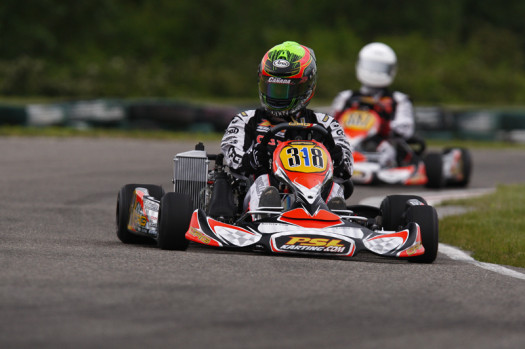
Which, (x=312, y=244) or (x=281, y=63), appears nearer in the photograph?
(x=312, y=244)

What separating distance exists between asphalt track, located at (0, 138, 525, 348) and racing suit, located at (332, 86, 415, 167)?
657cm

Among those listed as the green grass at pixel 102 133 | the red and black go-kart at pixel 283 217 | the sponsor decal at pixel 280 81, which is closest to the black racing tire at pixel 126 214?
the red and black go-kart at pixel 283 217

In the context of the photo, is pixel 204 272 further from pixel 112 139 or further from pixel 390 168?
pixel 112 139

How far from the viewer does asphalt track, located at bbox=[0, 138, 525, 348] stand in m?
4.09

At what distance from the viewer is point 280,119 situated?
7883 mm

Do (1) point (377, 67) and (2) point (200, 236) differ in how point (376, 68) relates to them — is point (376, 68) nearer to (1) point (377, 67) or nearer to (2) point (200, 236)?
(1) point (377, 67)

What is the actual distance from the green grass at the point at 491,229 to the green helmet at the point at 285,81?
63.4 inches

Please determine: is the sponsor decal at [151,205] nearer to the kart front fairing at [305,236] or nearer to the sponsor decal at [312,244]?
the kart front fairing at [305,236]

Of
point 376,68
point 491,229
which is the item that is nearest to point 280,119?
point 491,229

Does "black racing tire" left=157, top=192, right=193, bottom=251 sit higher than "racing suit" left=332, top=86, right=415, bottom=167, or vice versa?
"racing suit" left=332, top=86, right=415, bottom=167

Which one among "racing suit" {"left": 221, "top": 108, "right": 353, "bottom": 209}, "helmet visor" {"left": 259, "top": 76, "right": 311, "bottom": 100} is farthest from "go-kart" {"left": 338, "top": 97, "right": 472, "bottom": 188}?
"helmet visor" {"left": 259, "top": 76, "right": 311, "bottom": 100}

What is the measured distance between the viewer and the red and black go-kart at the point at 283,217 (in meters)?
6.56

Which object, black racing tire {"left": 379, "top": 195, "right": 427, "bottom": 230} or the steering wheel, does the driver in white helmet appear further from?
the steering wheel

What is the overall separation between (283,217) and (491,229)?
2884 mm
